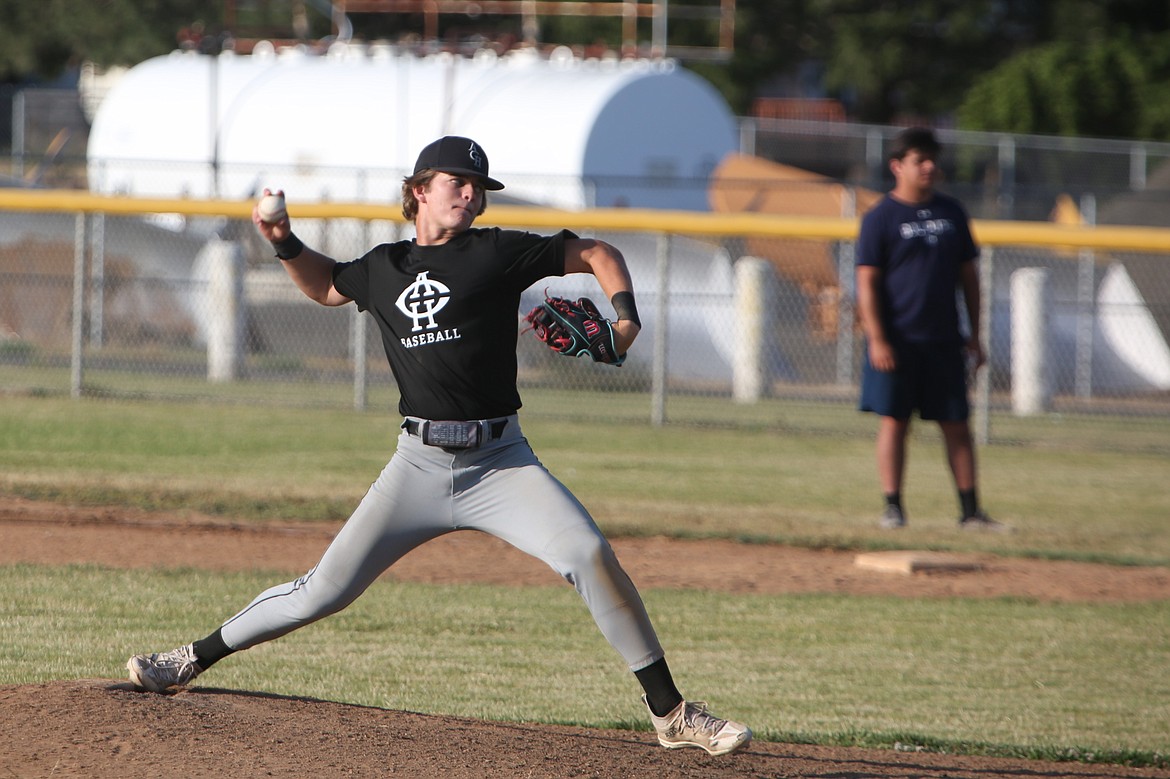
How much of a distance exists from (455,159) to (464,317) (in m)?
0.47

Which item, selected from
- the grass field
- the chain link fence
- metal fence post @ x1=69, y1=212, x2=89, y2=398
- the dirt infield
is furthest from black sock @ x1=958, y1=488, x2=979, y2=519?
metal fence post @ x1=69, y1=212, x2=89, y2=398

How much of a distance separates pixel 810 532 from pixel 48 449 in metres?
5.78

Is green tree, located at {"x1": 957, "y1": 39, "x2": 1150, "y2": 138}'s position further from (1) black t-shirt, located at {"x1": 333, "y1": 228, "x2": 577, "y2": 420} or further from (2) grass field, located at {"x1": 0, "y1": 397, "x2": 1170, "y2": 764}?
(1) black t-shirt, located at {"x1": 333, "y1": 228, "x2": 577, "y2": 420}

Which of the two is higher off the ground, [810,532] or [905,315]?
[905,315]

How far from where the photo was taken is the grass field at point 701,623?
5.56m

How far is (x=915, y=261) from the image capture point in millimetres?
8844

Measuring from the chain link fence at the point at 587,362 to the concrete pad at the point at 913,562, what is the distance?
5339 millimetres

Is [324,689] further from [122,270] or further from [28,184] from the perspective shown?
[28,184]

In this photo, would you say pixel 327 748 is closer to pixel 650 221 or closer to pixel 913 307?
pixel 913 307

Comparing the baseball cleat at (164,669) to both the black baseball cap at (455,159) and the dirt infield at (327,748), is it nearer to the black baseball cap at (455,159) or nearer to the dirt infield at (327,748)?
the dirt infield at (327,748)

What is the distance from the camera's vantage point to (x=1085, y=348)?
Answer: 1563cm

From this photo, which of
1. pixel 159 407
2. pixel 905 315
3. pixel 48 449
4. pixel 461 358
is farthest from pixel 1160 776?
pixel 159 407

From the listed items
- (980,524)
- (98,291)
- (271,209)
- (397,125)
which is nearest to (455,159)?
(271,209)

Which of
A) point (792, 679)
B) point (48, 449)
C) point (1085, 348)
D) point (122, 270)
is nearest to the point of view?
point (792, 679)
